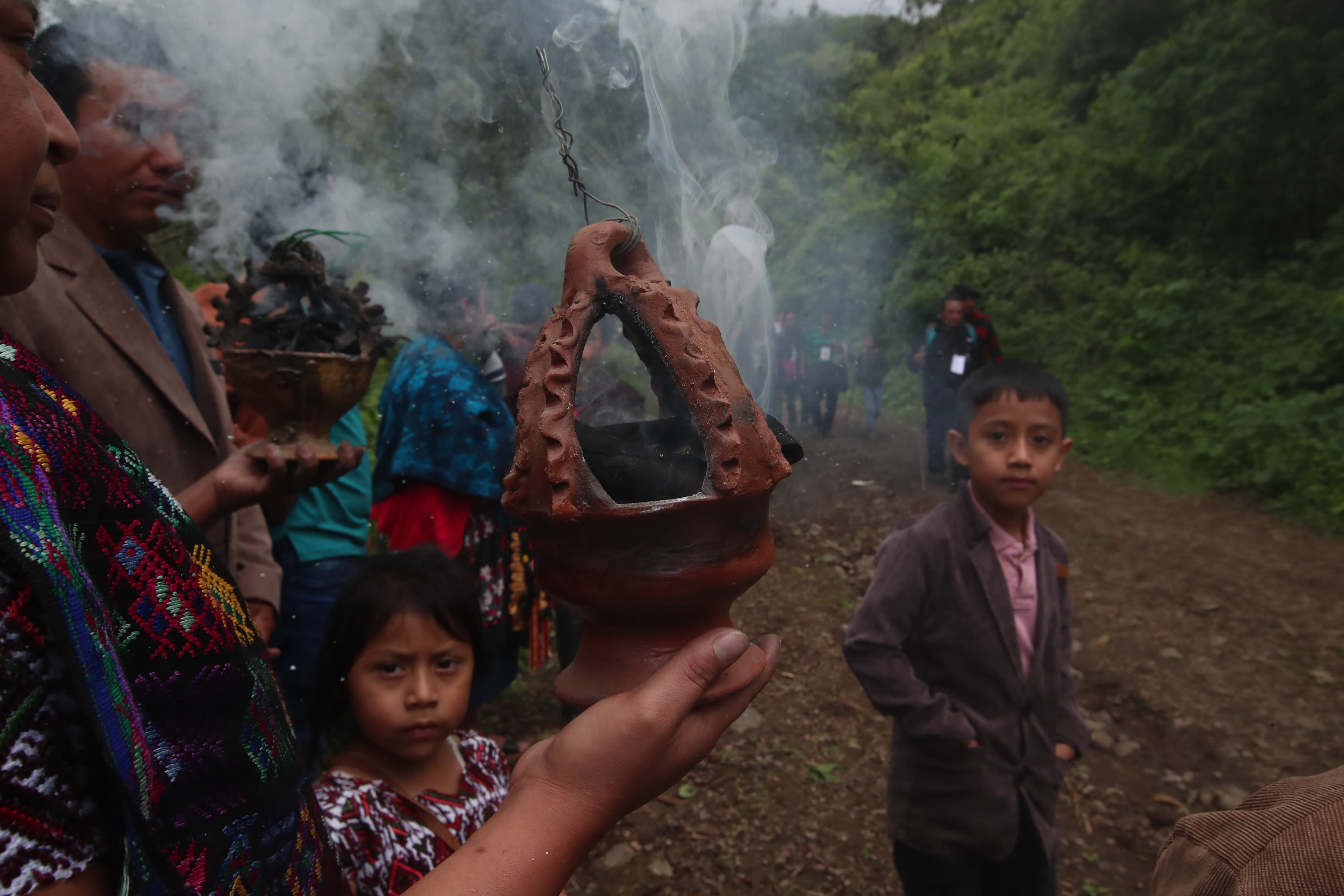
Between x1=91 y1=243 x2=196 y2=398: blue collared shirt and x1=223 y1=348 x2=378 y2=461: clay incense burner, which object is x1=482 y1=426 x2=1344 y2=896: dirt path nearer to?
x1=223 y1=348 x2=378 y2=461: clay incense burner

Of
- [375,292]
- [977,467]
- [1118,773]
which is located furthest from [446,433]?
[1118,773]

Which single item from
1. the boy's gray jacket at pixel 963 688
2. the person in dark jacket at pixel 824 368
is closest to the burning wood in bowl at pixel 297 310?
the boy's gray jacket at pixel 963 688

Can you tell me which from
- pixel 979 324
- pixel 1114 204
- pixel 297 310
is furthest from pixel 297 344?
pixel 1114 204

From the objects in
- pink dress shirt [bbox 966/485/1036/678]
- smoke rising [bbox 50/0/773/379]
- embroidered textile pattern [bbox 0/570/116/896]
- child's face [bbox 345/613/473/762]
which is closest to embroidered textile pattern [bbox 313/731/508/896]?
child's face [bbox 345/613/473/762]

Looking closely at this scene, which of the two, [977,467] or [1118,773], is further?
[1118,773]

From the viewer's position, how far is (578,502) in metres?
1.24

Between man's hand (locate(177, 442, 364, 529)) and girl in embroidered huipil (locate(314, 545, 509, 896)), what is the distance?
0.33 m

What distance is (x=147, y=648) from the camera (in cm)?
79

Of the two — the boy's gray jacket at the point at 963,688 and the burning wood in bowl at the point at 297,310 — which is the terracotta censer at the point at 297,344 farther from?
the boy's gray jacket at the point at 963,688

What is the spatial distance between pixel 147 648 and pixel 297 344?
1.58m

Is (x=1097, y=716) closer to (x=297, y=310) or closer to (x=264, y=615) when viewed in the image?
(x=264, y=615)

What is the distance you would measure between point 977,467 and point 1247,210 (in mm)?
10540

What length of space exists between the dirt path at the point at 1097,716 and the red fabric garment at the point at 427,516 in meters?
1.32

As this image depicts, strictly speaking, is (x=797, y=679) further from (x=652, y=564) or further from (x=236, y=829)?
(x=236, y=829)
